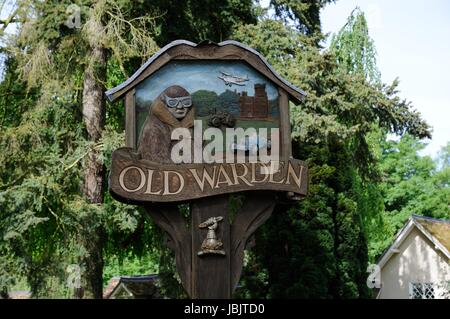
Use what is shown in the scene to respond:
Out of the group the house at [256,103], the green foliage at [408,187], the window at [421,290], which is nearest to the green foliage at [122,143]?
the window at [421,290]

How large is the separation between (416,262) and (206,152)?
15672 millimetres

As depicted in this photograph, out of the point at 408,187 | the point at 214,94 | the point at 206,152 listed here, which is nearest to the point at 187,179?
the point at 206,152

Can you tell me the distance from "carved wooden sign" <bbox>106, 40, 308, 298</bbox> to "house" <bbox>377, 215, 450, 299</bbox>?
13.9 m

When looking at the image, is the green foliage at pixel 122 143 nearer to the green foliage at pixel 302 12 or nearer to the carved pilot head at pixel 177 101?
the green foliage at pixel 302 12

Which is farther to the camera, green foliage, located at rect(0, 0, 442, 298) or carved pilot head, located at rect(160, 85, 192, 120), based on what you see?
green foliage, located at rect(0, 0, 442, 298)

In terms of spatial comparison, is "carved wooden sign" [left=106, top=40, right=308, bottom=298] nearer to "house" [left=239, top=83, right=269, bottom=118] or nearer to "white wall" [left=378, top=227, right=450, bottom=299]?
"house" [left=239, top=83, right=269, bottom=118]

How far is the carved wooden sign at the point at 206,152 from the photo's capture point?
352 inches

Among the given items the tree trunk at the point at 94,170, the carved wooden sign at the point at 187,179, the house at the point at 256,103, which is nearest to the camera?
the carved wooden sign at the point at 187,179

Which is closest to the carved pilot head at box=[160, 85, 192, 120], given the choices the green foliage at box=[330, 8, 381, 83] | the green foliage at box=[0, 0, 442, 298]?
the green foliage at box=[0, 0, 442, 298]

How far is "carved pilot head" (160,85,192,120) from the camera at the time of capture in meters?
9.16

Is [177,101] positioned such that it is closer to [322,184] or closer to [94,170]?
[94,170]

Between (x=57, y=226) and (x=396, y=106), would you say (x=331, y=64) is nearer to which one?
(x=396, y=106)

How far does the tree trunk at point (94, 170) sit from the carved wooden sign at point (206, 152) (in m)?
5.57
